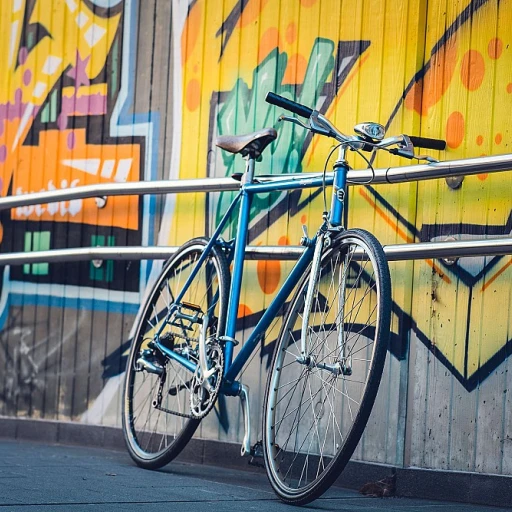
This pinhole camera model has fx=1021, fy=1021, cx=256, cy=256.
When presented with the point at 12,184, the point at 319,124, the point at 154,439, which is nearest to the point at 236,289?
the point at 319,124

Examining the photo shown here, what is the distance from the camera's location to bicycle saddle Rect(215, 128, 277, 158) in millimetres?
3777

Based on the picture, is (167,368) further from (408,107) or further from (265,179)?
(408,107)

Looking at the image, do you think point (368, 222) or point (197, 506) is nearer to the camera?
point (197, 506)

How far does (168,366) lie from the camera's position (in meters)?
4.30

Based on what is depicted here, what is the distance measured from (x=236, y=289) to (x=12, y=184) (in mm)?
2360

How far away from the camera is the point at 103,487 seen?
3496 millimetres

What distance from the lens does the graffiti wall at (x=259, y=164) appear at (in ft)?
12.2

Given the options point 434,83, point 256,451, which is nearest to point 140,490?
point 256,451

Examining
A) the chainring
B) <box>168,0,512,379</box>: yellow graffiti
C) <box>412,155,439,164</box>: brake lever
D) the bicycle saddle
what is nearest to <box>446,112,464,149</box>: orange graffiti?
<box>168,0,512,379</box>: yellow graffiti

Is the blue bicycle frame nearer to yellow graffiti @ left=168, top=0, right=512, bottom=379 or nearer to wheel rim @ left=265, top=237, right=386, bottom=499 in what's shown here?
wheel rim @ left=265, top=237, right=386, bottom=499

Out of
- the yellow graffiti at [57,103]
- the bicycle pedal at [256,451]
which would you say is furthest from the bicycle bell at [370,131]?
the yellow graffiti at [57,103]

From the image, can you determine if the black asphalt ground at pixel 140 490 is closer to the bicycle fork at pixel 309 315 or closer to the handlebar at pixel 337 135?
the bicycle fork at pixel 309 315

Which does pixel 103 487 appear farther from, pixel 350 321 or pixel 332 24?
pixel 332 24

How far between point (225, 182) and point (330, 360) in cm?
121
